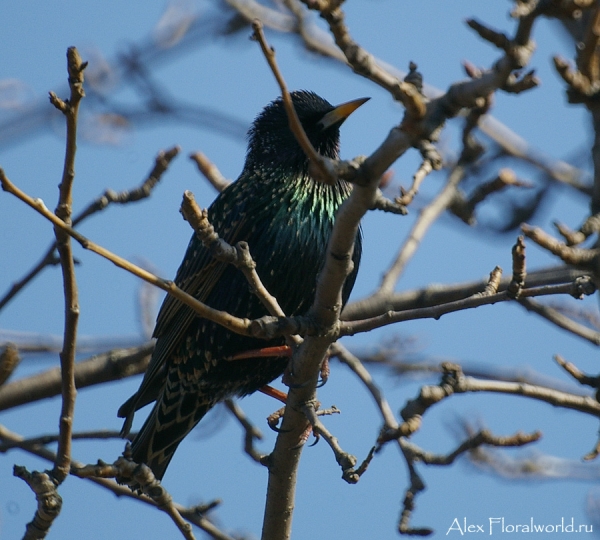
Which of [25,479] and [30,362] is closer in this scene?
[25,479]

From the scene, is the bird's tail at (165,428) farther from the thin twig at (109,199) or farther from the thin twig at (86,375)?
the thin twig at (109,199)

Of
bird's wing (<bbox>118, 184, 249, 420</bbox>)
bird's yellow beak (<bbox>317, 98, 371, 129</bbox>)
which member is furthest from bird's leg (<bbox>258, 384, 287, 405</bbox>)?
bird's yellow beak (<bbox>317, 98, 371, 129</bbox>)

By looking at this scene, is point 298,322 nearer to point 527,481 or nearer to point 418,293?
point 418,293

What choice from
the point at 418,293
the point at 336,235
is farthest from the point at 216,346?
the point at 336,235

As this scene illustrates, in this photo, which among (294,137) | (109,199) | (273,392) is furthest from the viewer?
(273,392)

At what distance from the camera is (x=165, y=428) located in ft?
14.0

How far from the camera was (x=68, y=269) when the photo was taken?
2.51 metres

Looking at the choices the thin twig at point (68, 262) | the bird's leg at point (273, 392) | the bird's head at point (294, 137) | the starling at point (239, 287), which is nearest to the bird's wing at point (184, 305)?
the starling at point (239, 287)

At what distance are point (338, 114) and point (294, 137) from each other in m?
0.26

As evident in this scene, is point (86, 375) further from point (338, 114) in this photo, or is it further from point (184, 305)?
point (338, 114)

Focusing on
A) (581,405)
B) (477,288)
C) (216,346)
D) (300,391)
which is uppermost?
(477,288)

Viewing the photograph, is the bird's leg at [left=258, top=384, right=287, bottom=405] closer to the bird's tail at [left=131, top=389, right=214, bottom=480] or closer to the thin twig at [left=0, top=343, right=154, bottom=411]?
the bird's tail at [left=131, top=389, right=214, bottom=480]

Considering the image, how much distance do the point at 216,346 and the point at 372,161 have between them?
215 centimetres

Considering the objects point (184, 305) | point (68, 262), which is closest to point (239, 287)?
point (184, 305)
